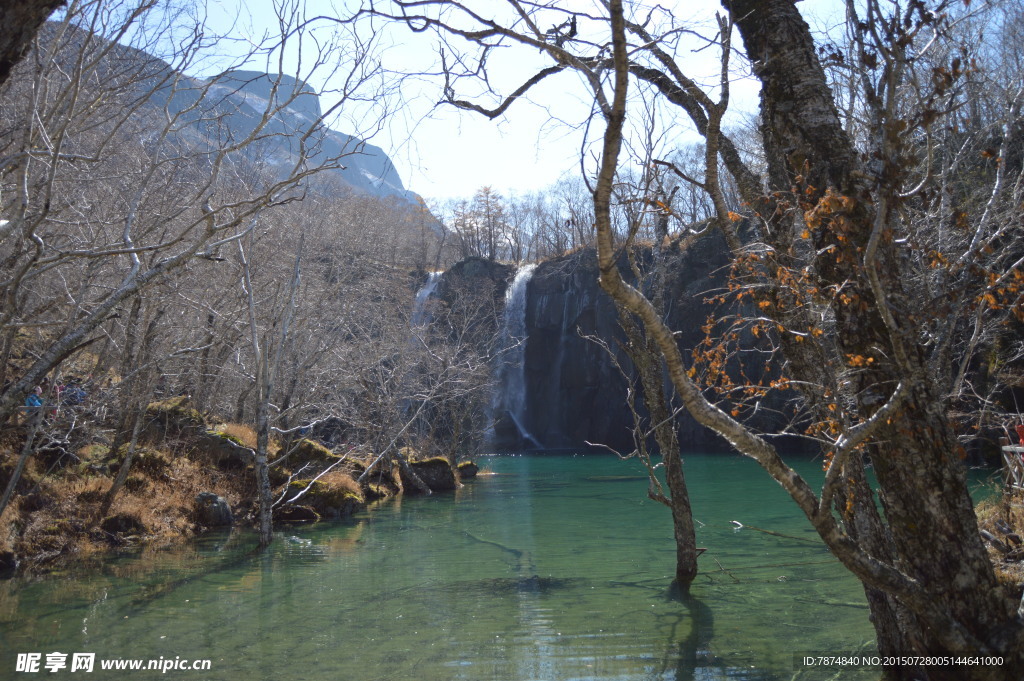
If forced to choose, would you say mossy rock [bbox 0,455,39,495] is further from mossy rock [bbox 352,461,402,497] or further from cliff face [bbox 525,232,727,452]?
cliff face [bbox 525,232,727,452]

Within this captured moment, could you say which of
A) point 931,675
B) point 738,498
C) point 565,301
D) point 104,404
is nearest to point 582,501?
point 738,498

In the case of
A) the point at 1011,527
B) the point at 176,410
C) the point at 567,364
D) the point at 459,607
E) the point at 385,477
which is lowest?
the point at 459,607

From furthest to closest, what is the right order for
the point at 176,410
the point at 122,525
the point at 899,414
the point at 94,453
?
the point at 176,410
the point at 94,453
the point at 122,525
the point at 899,414

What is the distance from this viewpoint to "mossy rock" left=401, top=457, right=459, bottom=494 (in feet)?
73.7

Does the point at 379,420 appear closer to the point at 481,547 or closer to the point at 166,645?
the point at 481,547

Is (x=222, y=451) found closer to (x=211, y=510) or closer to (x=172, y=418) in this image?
(x=172, y=418)

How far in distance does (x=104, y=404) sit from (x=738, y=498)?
13.9m

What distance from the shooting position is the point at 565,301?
39875mm

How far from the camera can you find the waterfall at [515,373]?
39.2 m

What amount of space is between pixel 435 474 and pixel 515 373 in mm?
17755

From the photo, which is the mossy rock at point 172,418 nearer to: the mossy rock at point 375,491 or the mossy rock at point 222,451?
the mossy rock at point 222,451

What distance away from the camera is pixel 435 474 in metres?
22.6

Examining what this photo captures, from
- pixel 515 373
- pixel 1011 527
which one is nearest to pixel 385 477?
pixel 1011 527

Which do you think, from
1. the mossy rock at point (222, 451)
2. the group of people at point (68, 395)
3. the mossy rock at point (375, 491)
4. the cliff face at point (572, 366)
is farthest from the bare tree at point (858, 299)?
the cliff face at point (572, 366)
